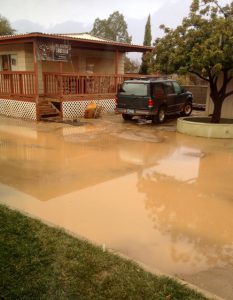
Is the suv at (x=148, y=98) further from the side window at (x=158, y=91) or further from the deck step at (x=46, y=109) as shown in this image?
the deck step at (x=46, y=109)

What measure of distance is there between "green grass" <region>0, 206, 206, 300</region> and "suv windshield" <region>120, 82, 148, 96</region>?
9.96 m

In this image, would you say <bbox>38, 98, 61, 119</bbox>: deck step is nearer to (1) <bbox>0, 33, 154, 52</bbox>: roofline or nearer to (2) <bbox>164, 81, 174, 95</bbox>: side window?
(1) <bbox>0, 33, 154, 52</bbox>: roofline

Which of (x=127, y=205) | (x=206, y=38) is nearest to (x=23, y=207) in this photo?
(x=127, y=205)

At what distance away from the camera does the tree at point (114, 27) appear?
61.8m

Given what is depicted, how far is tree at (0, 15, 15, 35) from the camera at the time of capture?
134ft

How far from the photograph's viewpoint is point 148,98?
13.2m

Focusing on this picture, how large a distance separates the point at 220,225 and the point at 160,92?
9612mm

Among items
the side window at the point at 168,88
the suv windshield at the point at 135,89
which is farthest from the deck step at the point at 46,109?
the side window at the point at 168,88

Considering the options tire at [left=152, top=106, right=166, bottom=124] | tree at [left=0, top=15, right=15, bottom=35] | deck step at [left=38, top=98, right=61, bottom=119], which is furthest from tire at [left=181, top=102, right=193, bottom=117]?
tree at [left=0, top=15, right=15, bottom=35]

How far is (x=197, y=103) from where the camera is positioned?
20.7m

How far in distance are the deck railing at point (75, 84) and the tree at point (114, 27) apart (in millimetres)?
47698

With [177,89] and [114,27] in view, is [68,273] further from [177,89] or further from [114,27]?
[114,27]

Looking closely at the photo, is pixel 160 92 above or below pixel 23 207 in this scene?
above

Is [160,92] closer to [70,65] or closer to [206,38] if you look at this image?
[206,38]
